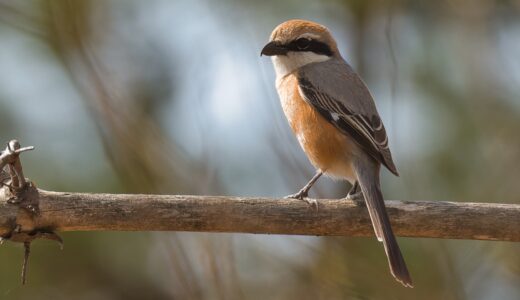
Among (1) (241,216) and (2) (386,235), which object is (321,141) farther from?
(1) (241,216)

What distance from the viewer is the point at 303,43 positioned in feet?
16.5

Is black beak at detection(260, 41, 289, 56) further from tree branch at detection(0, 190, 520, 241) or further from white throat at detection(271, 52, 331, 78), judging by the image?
tree branch at detection(0, 190, 520, 241)

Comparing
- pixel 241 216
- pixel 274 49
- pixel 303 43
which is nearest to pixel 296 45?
pixel 303 43

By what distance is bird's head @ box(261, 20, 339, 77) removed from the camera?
4.92 metres

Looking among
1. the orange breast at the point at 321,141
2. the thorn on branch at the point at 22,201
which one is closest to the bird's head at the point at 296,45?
the orange breast at the point at 321,141

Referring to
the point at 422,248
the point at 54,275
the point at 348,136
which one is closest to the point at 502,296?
the point at 422,248

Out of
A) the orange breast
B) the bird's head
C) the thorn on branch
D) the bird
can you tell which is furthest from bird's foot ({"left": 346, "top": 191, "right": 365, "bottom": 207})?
the thorn on branch

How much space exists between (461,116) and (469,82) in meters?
0.34

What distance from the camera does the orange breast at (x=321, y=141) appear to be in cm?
449

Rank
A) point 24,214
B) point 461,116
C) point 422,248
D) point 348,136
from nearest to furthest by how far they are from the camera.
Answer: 1. point 24,214
2. point 348,136
3. point 422,248
4. point 461,116

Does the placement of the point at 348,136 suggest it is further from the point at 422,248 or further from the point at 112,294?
the point at 112,294

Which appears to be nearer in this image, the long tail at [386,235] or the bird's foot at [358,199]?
the long tail at [386,235]

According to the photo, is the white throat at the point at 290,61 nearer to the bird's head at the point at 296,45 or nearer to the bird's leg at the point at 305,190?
the bird's head at the point at 296,45

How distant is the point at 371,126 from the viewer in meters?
4.53
